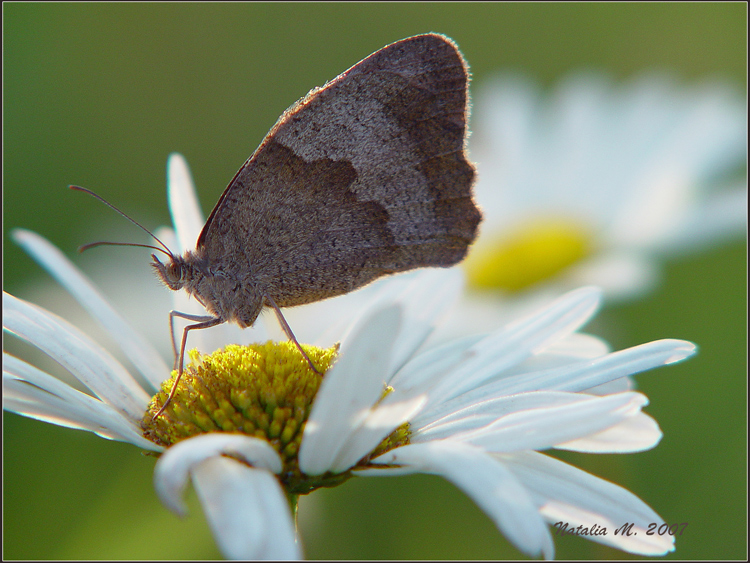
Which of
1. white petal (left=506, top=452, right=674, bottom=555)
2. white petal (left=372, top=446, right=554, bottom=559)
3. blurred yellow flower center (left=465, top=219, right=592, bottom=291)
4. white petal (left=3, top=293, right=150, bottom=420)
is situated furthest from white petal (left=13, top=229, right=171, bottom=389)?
blurred yellow flower center (left=465, top=219, right=592, bottom=291)

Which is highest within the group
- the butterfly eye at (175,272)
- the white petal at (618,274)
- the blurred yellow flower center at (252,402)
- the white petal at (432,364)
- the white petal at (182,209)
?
the white petal at (182,209)

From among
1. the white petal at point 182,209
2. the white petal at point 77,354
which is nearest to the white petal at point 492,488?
the white petal at point 77,354

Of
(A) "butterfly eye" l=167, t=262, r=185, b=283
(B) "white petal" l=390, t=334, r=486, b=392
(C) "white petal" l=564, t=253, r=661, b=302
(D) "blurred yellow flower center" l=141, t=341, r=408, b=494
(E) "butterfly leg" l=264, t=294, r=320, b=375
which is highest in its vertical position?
(A) "butterfly eye" l=167, t=262, r=185, b=283

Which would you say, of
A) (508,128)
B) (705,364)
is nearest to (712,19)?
(508,128)

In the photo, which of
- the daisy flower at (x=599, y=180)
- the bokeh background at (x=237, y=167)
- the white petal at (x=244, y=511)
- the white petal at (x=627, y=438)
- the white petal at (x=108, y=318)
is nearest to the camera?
the white petal at (x=244, y=511)

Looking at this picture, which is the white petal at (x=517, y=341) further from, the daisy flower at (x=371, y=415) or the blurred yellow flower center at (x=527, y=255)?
the blurred yellow flower center at (x=527, y=255)

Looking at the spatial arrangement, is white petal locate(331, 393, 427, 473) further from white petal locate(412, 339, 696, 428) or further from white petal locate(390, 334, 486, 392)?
white petal locate(390, 334, 486, 392)

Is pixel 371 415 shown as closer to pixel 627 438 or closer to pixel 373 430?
pixel 373 430
